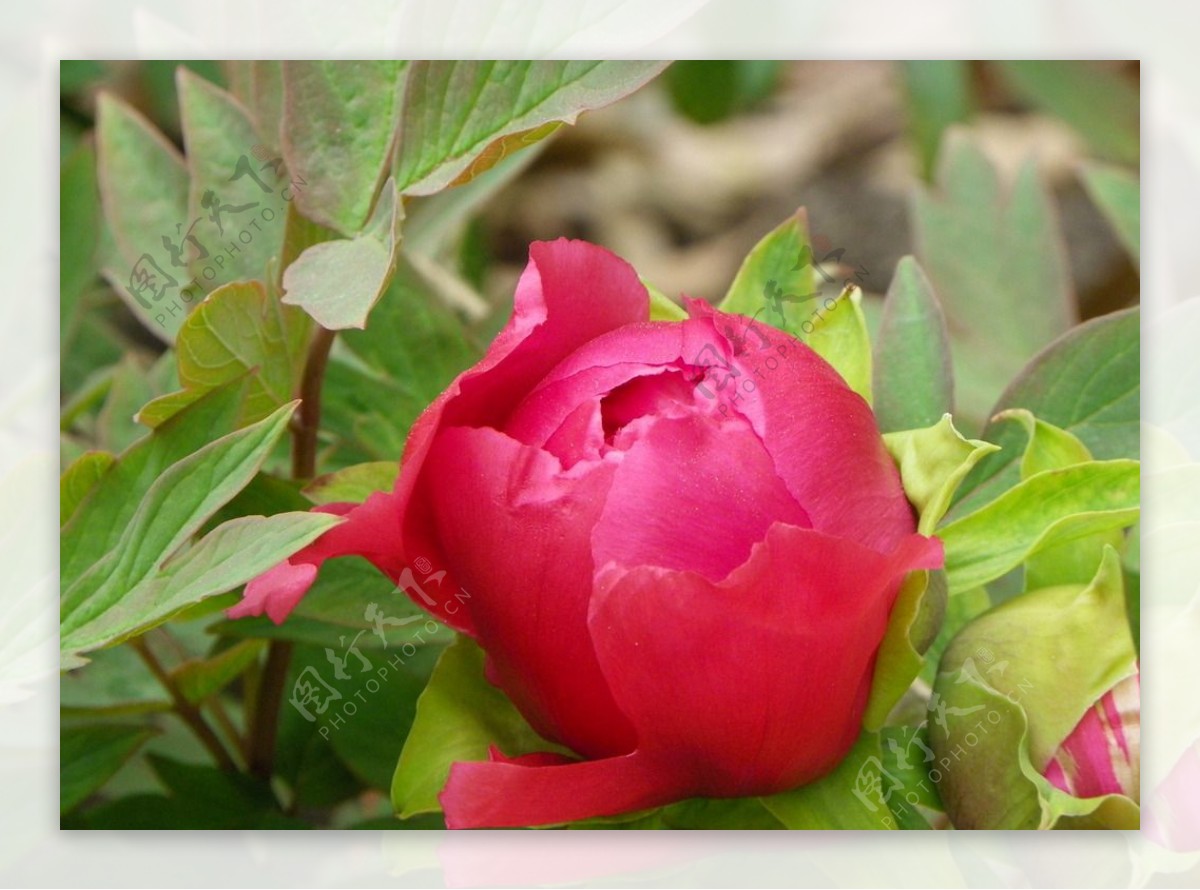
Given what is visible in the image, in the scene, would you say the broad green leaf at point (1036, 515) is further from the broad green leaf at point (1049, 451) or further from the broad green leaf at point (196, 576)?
the broad green leaf at point (196, 576)

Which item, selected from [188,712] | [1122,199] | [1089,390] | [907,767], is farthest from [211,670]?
[1122,199]

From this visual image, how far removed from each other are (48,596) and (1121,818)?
488 mm

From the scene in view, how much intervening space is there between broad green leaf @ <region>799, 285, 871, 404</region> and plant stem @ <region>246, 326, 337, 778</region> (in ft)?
0.73

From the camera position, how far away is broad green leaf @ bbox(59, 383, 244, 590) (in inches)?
23.3

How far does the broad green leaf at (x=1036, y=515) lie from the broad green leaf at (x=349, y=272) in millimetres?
254

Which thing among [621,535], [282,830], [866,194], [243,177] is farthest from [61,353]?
[866,194]

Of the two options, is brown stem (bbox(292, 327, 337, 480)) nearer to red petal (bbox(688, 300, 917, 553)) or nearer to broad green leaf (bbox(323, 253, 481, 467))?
broad green leaf (bbox(323, 253, 481, 467))

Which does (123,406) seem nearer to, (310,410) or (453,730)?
(310,410)

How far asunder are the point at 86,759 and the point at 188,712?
54 millimetres

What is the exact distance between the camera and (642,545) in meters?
0.48

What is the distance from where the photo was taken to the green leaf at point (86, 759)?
2.23 ft

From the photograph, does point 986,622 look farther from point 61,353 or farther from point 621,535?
point 61,353

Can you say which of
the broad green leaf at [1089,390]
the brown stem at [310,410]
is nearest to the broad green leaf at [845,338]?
the broad green leaf at [1089,390]

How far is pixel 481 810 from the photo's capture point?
512 millimetres
